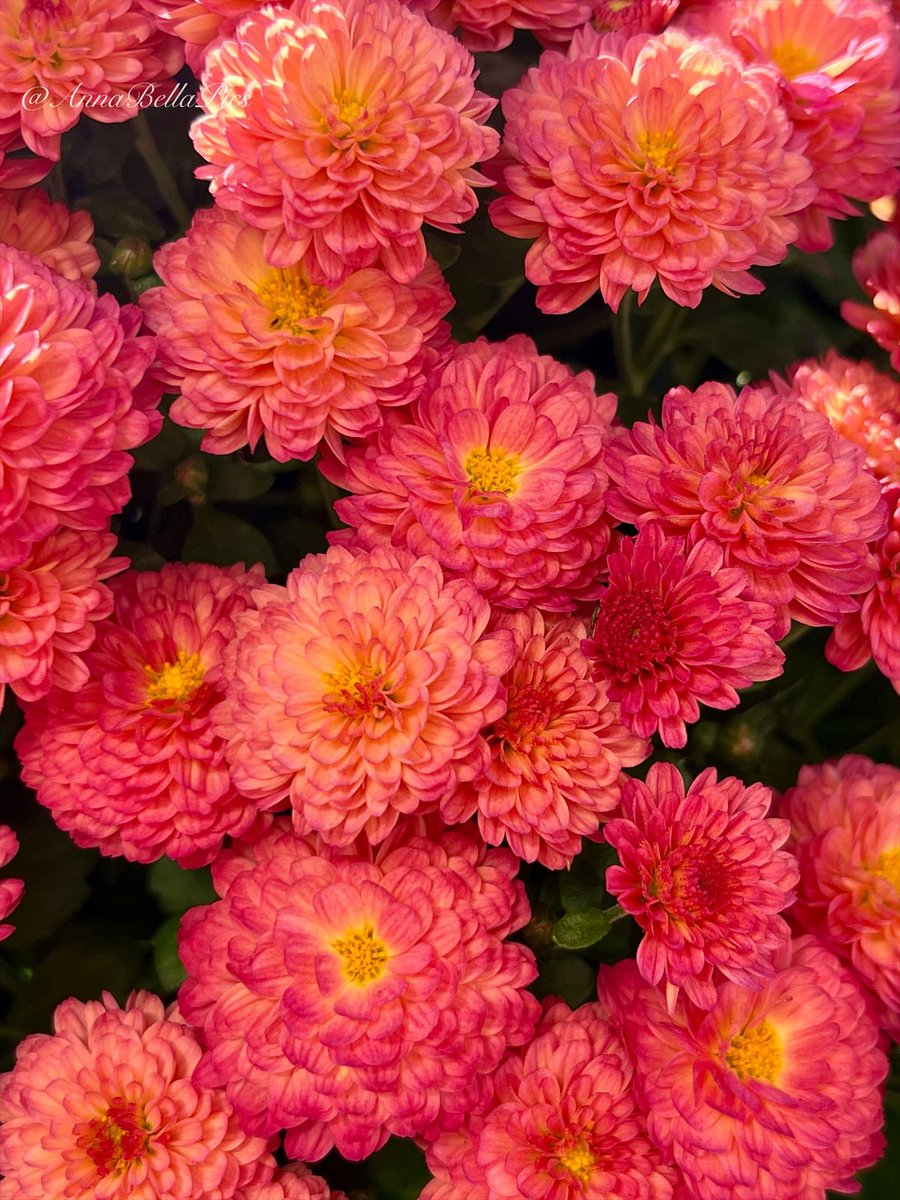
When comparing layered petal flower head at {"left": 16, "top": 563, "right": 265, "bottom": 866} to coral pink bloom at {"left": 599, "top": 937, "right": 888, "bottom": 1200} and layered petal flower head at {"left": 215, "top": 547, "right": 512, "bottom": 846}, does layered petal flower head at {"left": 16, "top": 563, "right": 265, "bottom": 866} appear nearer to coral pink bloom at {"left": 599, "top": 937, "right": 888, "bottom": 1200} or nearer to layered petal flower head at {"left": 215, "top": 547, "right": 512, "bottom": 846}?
layered petal flower head at {"left": 215, "top": 547, "right": 512, "bottom": 846}

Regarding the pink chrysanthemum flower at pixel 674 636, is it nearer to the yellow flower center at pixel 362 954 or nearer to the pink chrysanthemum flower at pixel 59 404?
the yellow flower center at pixel 362 954

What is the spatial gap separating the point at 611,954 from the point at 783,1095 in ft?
0.47

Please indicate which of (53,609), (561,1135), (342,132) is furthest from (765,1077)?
(342,132)

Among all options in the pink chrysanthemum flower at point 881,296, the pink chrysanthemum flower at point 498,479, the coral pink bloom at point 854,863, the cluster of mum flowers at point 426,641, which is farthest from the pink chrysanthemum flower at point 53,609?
the pink chrysanthemum flower at point 881,296

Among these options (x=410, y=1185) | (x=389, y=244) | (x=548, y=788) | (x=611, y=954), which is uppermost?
(x=389, y=244)

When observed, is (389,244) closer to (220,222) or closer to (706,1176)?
(220,222)

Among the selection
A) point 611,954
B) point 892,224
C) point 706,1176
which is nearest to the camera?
point 706,1176

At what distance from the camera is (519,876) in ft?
2.48

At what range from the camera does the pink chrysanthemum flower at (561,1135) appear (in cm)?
62

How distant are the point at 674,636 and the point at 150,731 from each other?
0.32 meters

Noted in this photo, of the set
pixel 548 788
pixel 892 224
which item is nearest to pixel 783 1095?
pixel 548 788

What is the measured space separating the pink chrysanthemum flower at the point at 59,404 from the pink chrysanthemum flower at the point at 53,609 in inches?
1.0

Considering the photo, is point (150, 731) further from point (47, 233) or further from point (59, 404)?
point (47, 233)

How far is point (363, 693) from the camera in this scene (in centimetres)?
62
